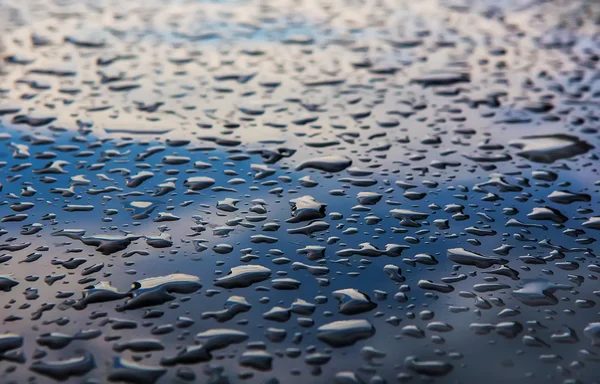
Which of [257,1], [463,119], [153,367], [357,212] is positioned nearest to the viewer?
[153,367]

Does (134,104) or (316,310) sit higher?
(134,104)

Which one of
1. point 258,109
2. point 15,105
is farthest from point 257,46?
point 15,105

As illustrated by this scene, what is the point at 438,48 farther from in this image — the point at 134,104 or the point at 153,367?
the point at 153,367

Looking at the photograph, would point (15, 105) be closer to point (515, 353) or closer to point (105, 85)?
point (105, 85)

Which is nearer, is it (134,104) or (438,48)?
(134,104)

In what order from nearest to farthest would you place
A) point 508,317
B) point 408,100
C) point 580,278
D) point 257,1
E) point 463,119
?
point 508,317
point 580,278
point 463,119
point 408,100
point 257,1

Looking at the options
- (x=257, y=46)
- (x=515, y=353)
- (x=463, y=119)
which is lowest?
(x=515, y=353)
